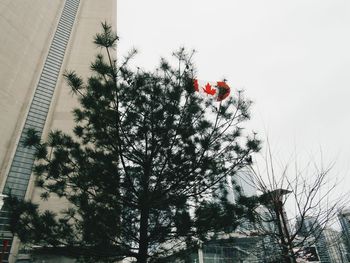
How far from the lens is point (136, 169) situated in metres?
4.29

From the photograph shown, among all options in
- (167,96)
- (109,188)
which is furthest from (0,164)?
(167,96)

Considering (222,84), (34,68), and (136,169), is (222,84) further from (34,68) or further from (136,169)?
(34,68)

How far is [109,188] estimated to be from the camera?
3.86 m

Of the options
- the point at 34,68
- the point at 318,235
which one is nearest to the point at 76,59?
the point at 34,68

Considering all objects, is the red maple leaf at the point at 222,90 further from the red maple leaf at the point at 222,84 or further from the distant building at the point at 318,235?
the distant building at the point at 318,235

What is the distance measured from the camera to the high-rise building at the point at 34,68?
425 inches

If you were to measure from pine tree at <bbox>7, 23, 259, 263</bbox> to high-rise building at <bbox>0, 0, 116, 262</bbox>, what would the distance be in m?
6.08

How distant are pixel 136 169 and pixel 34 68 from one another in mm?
13339

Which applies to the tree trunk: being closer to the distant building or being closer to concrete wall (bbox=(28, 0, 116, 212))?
the distant building

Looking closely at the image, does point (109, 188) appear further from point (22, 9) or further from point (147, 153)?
point (22, 9)

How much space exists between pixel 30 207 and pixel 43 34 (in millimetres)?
15568

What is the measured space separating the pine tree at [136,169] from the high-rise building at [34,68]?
608 centimetres

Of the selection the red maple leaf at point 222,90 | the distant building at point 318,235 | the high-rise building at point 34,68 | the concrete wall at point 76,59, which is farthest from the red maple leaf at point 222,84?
the concrete wall at point 76,59

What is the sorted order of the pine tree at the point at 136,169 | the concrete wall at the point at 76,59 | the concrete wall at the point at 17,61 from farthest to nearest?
the concrete wall at the point at 76,59 < the concrete wall at the point at 17,61 < the pine tree at the point at 136,169
